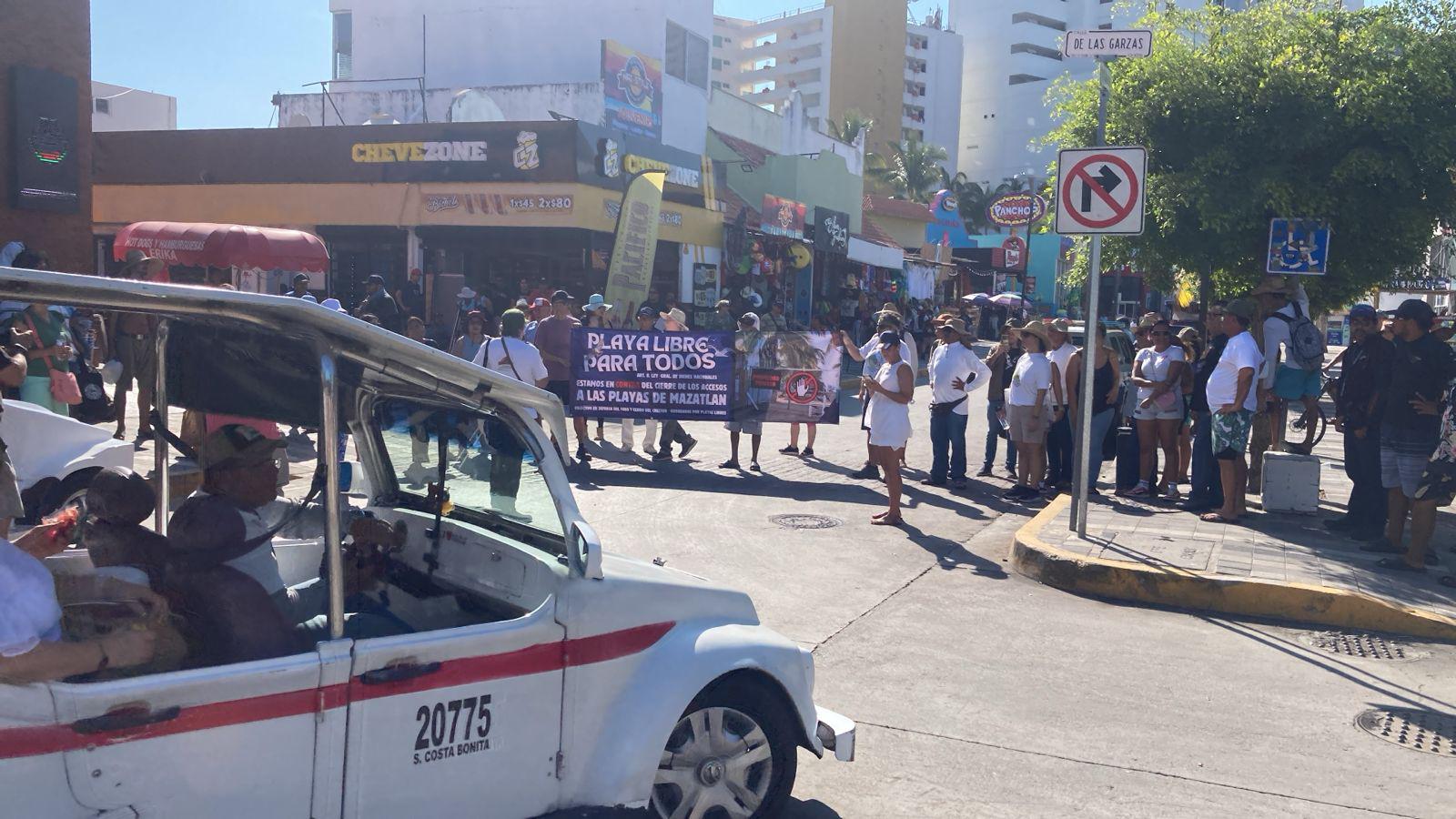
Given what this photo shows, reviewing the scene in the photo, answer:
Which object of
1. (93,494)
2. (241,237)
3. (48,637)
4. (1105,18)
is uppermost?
(1105,18)

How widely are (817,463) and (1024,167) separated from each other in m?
88.9

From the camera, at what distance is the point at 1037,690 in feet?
19.5

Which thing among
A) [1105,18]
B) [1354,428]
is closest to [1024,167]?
[1105,18]

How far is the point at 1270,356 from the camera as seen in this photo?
36.2ft

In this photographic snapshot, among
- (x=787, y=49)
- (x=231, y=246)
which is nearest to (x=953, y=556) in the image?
(x=231, y=246)

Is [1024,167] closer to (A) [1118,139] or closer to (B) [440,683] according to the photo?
(A) [1118,139]

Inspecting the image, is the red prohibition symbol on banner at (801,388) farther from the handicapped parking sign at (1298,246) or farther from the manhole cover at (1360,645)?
the manhole cover at (1360,645)

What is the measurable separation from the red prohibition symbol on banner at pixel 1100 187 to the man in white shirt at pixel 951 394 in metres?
2.98

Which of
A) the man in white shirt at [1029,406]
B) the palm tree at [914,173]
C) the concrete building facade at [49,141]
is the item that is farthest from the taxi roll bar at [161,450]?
the palm tree at [914,173]

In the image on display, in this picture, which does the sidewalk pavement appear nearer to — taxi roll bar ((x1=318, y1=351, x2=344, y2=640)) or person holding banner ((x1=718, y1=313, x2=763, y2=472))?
person holding banner ((x1=718, y1=313, x2=763, y2=472))

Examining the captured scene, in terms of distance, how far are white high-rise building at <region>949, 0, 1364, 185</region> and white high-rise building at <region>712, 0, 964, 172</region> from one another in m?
2.36

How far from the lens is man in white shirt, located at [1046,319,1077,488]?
37.0 feet

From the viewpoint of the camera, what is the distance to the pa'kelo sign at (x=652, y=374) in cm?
1303

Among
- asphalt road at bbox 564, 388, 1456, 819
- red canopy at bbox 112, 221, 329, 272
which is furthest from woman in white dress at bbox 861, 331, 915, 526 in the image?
red canopy at bbox 112, 221, 329, 272
